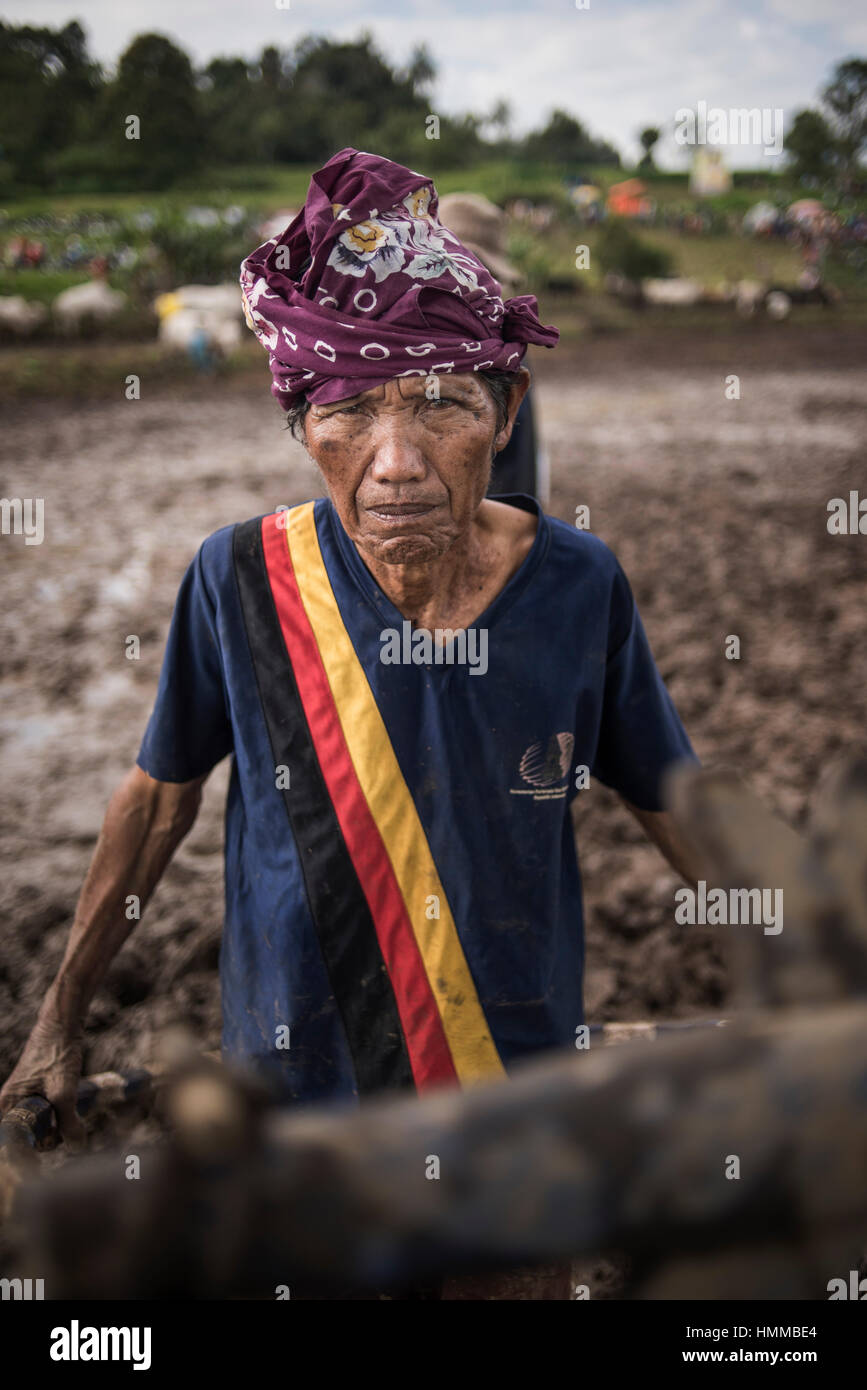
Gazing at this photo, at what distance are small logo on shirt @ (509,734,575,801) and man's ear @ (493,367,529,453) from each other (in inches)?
19.1

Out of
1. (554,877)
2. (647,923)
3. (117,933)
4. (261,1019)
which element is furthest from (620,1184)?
(647,923)

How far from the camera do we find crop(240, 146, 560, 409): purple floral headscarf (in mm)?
1276

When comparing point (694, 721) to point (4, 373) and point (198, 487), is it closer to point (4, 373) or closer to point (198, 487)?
point (198, 487)

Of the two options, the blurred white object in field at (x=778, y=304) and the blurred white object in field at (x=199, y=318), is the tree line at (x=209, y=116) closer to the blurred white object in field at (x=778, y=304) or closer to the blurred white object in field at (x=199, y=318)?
the blurred white object in field at (x=199, y=318)

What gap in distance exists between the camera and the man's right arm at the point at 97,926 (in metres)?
1.59

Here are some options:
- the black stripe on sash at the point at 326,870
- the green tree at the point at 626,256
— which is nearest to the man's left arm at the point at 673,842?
the black stripe on sash at the point at 326,870

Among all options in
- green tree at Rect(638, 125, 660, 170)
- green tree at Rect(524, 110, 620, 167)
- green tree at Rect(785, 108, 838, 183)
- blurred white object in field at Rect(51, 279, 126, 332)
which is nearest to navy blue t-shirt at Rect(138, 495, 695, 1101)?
blurred white object in field at Rect(51, 279, 126, 332)

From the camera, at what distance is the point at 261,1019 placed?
159 centimetres

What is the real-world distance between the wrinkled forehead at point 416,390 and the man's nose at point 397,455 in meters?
0.04

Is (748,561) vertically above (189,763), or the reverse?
(748,561)

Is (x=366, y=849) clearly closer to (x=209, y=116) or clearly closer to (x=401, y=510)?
(x=401, y=510)

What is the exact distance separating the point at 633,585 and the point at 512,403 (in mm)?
4460

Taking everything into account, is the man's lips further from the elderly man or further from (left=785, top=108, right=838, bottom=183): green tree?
(left=785, top=108, right=838, bottom=183): green tree

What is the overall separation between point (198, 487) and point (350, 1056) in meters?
6.69
